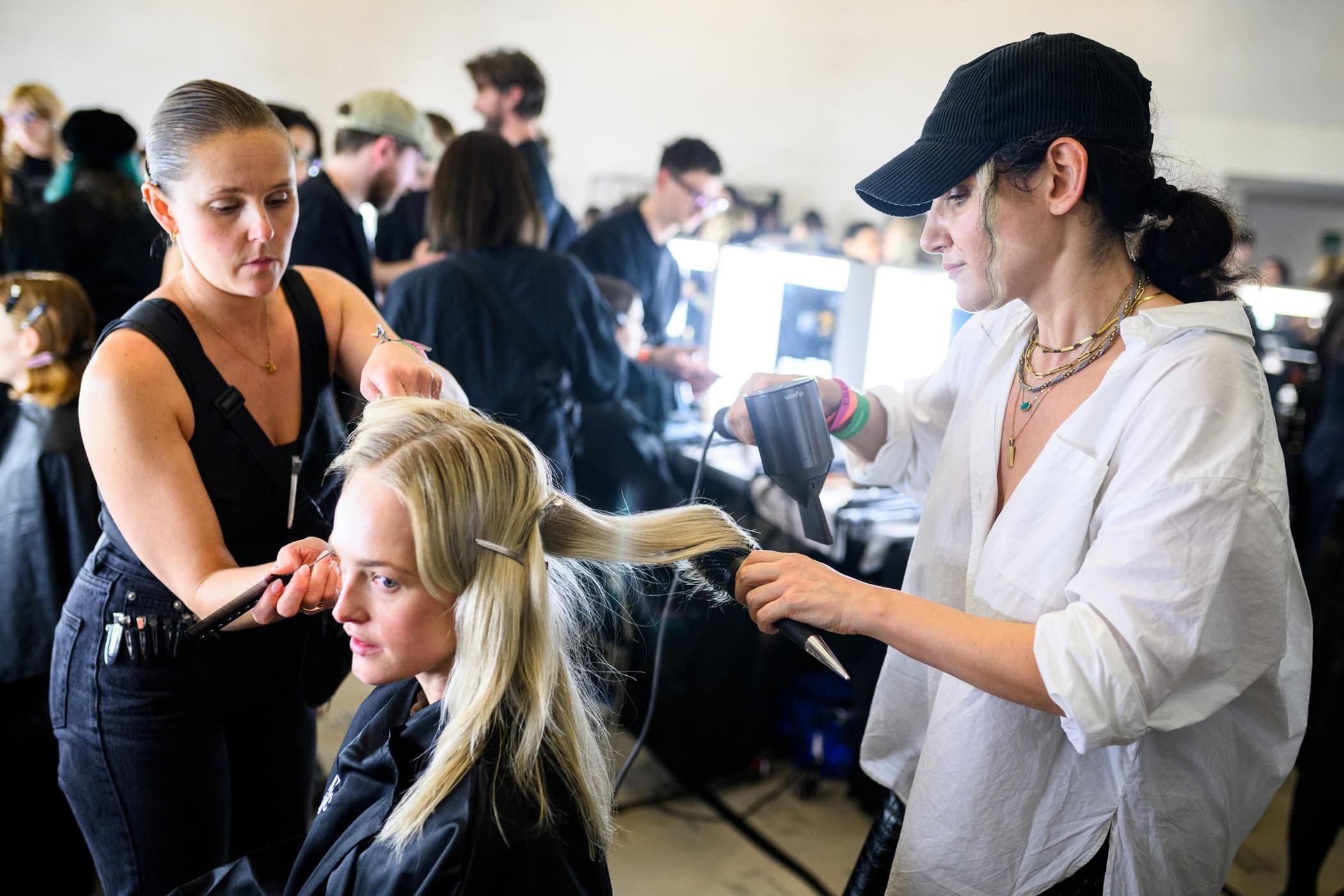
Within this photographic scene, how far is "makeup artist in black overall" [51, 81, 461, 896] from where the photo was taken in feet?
3.95

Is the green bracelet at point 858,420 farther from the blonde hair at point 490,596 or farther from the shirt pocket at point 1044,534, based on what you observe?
the blonde hair at point 490,596

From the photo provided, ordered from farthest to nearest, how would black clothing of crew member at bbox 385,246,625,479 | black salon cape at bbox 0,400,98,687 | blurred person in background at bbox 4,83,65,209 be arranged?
blurred person in background at bbox 4,83,65,209, black clothing of crew member at bbox 385,246,625,479, black salon cape at bbox 0,400,98,687

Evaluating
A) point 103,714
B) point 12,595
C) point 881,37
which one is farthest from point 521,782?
point 881,37

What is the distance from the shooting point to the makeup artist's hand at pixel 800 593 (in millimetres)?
1034

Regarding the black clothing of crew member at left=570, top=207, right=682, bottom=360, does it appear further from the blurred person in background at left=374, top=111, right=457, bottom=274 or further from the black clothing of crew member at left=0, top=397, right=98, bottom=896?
the black clothing of crew member at left=0, top=397, right=98, bottom=896

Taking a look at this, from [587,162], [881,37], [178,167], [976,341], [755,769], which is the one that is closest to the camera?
[178,167]

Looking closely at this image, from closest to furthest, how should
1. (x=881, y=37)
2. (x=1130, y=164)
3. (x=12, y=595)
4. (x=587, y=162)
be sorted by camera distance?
(x=1130, y=164) → (x=12, y=595) → (x=881, y=37) → (x=587, y=162)

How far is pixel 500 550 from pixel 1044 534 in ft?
1.94

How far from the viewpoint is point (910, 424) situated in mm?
1475

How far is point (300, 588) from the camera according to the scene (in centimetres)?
109

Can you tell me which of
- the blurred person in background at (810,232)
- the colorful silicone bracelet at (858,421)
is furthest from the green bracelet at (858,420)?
the blurred person in background at (810,232)

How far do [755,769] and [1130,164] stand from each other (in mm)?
2205

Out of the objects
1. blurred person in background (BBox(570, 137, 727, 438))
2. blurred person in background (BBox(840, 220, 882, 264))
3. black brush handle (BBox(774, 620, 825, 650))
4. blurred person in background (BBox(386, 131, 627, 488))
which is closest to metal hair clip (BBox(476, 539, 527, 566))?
black brush handle (BBox(774, 620, 825, 650))

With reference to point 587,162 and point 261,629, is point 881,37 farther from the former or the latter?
point 261,629
